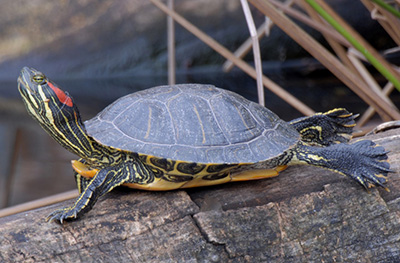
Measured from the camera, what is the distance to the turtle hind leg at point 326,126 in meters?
1.63

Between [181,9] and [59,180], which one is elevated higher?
[181,9]

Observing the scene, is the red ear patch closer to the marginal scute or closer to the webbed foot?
the marginal scute

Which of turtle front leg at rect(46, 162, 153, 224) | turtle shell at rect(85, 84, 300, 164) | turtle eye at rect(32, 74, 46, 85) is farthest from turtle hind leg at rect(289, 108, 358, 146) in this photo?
turtle eye at rect(32, 74, 46, 85)

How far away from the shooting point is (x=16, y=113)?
408cm

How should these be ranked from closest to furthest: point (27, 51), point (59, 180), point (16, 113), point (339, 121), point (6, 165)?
1. point (339, 121)
2. point (59, 180)
3. point (6, 165)
4. point (16, 113)
5. point (27, 51)

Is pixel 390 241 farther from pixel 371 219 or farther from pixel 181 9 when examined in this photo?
pixel 181 9

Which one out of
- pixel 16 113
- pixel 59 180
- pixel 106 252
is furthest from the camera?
pixel 16 113

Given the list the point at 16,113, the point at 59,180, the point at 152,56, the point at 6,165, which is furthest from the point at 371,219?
the point at 152,56

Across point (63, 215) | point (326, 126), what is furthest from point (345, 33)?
point (63, 215)

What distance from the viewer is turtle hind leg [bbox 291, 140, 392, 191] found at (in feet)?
4.39

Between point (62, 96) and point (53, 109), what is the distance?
5cm

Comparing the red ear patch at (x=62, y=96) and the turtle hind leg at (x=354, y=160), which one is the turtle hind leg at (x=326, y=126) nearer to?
the turtle hind leg at (x=354, y=160)

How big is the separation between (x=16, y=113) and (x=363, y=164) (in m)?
3.60

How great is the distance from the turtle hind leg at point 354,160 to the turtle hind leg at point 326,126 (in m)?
0.23
